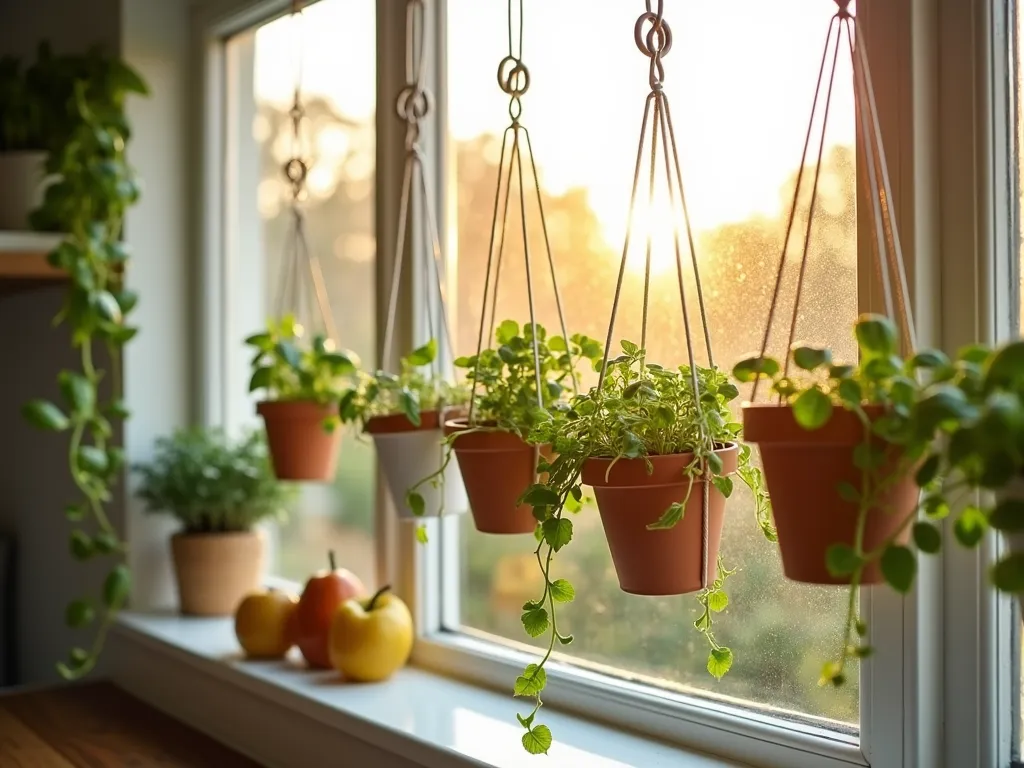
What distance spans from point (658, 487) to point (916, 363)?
9.6 inches

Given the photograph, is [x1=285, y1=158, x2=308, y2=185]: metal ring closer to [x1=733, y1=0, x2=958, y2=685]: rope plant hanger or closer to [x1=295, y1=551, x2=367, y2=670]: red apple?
[x1=295, y1=551, x2=367, y2=670]: red apple

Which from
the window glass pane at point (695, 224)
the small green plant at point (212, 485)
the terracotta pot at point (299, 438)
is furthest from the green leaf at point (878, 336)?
the small green plant at point (212, 485)

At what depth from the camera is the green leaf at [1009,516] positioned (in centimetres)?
65

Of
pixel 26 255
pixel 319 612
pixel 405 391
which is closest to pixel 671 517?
pixel 405 391

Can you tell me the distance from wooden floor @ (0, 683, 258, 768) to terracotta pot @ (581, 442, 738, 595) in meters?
0.85

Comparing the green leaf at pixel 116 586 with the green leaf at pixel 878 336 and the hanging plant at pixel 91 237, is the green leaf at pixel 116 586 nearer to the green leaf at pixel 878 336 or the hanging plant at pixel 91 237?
the hanging plant at pixel 91 237

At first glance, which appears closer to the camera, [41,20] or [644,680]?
[644,680]

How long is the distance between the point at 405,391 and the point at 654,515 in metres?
0.39

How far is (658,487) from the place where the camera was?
35.0 inches

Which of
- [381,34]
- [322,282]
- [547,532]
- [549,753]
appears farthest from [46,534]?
[547,532]

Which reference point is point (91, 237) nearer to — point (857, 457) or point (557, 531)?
point (557, 531)

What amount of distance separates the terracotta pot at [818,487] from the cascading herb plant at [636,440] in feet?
0.28

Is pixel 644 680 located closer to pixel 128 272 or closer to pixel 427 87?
pixel 427 87

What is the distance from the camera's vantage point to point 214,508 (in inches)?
72.6
